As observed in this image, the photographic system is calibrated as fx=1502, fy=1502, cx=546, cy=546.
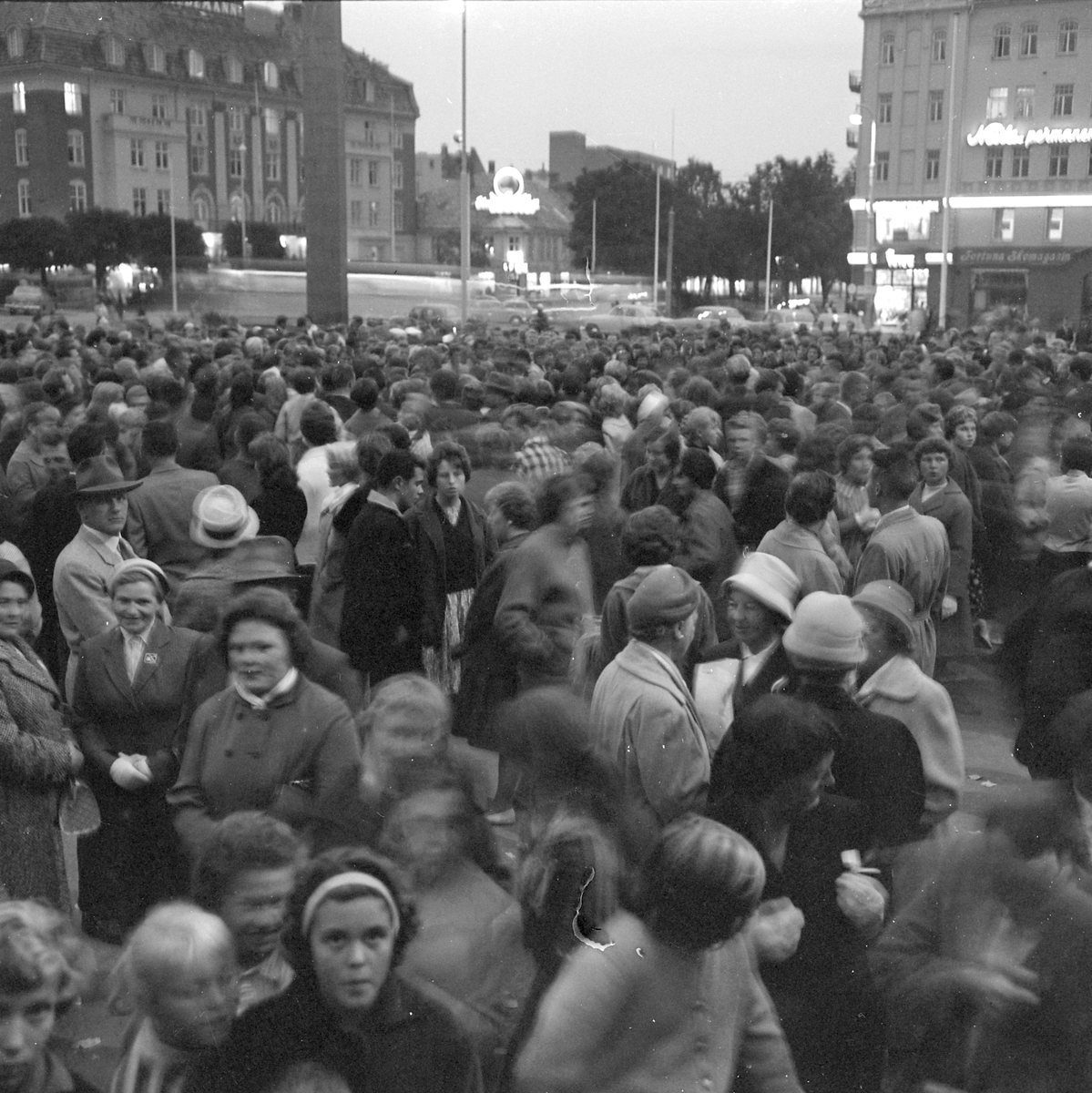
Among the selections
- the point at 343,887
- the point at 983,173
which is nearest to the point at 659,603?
the point at 343,887

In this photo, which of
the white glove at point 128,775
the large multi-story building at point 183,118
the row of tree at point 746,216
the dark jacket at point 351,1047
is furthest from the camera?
the large multi-story building at point 183,118

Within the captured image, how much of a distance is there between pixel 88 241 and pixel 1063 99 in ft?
124

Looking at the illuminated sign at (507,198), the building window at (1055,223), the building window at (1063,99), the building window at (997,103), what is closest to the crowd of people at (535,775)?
the building window at (1063,99)

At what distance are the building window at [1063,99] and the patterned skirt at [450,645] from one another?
4099cm

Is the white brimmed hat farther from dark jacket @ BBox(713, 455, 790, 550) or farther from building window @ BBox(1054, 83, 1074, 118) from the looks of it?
building window @ BBox(1054, 83, 1074, 118)

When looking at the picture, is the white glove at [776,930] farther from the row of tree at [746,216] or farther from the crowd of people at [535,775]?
the row of tree at [746,216]

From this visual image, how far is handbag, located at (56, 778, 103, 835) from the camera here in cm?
451

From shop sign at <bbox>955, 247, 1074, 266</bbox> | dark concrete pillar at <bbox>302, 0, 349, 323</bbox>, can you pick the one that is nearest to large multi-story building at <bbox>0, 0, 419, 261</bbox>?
A: shop sign at <bbox>955, 247, 1074, 266</bbox>

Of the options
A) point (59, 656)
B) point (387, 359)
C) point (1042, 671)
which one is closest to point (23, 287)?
point (387, 359)

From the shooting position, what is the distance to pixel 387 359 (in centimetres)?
1416

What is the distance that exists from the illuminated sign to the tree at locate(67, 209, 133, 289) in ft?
59.5

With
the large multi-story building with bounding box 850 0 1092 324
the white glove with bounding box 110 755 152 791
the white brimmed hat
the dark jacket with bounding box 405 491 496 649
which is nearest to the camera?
the white brimmed hat

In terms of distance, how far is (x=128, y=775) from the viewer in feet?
15.6

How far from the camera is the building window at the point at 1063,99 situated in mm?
43438
